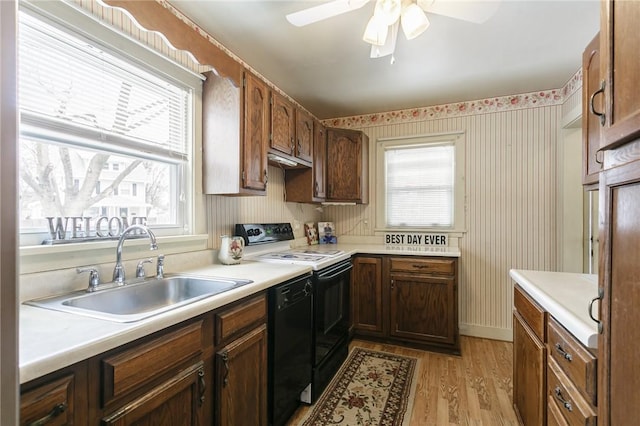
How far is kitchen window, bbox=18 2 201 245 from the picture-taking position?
4.17 feet

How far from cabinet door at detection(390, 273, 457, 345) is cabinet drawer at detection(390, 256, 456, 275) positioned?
0.06 metres

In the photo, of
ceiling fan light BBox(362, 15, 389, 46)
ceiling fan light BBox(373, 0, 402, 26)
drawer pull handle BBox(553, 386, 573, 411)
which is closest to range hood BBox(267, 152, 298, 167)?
ceiling fan light BBox(362, 15, 389, 46)

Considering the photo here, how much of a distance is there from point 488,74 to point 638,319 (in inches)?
101

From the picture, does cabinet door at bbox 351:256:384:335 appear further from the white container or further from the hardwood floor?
the white container

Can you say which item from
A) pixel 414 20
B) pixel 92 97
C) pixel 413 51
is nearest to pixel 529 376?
pixel 414 20

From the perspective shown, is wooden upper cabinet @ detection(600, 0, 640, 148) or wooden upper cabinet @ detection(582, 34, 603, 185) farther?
wooden upper cabinet @ detection(582, 34, 603, 185)

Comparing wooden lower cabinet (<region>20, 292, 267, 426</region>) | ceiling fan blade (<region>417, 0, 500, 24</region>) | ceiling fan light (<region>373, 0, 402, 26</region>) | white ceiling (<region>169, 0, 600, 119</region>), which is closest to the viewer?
wooden lower cabinet (<region>20, 292, 267, 426</region>)

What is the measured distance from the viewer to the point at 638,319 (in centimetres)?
65

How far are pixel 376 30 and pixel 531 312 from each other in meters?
1.62

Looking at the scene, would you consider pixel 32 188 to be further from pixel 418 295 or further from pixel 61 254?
pixel 418 295

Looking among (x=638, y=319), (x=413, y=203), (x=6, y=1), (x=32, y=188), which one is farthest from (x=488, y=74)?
(x=32, y=188)

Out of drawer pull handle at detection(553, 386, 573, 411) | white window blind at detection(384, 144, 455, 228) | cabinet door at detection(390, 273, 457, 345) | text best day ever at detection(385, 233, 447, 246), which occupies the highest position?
white window blind at detection(384, 144, 455, 228)

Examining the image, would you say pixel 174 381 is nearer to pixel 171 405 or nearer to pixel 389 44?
pixel 171 405

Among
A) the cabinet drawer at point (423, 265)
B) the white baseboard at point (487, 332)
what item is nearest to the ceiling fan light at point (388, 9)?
the cabinet drawer at point (423, 265)
